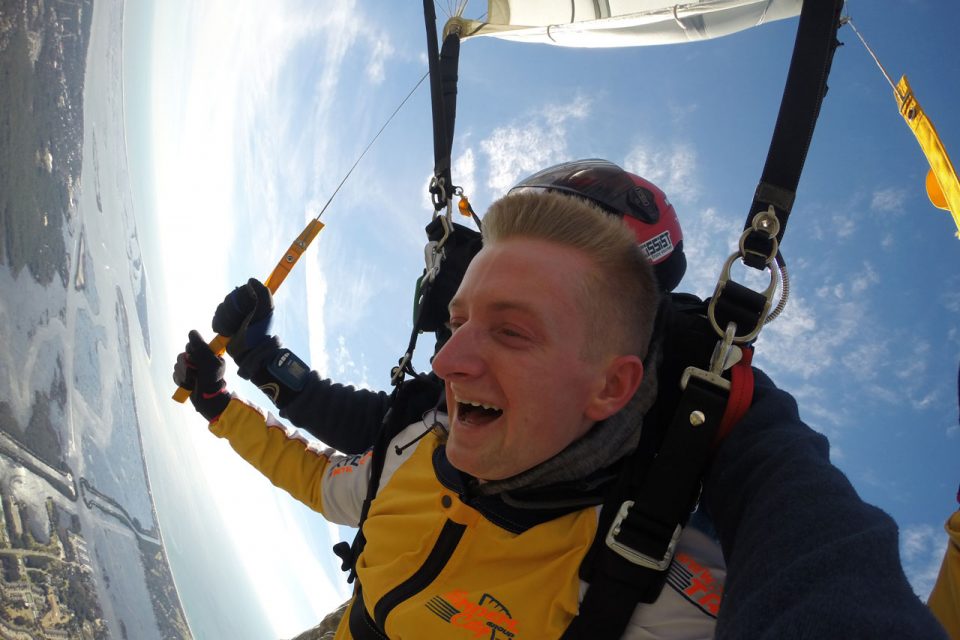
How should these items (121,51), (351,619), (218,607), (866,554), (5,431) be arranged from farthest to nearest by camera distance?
1. (218,607)
2. (121,51)
3. (5,431)
4. (351,619)
5. (866,554)

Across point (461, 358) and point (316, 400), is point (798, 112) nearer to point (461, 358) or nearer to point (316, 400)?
point (461, 358)

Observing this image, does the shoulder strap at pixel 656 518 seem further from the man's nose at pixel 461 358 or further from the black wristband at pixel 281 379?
the black wristband at pixel 281 379

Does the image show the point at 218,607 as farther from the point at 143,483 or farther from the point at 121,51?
the point at 121,51

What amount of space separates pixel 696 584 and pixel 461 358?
75 cm

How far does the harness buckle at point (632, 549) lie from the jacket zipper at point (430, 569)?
17.1 inches

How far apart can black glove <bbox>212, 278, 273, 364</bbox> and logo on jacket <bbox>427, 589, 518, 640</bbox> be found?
1936 mm

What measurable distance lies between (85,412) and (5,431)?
13.0 meters

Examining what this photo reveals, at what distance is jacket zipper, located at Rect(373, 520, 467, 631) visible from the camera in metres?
1.28

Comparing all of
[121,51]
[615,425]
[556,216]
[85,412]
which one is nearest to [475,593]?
[615,425]

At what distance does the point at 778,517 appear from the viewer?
809 millimetres

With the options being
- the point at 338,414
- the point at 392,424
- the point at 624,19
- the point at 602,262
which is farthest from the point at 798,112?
the point at 624,19

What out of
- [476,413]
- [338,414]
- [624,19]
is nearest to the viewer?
[476,413]

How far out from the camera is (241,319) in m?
2.62

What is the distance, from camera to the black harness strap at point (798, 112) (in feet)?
3.50
